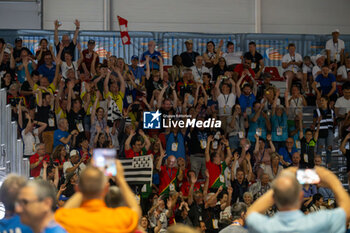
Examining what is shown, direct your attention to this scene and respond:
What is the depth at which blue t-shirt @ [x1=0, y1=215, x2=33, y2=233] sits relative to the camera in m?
3.52

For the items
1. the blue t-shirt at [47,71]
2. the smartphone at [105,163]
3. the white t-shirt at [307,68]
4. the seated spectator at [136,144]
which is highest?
the white t-shirt at [307,68]

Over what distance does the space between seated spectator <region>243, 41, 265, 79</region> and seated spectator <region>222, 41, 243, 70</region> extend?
0.18m

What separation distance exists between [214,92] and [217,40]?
3.01 meters

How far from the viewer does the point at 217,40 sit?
52.2 feet

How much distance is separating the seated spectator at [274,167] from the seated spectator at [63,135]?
149 inches

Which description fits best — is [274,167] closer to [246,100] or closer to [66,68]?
[246,100]

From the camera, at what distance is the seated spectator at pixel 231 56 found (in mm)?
14555

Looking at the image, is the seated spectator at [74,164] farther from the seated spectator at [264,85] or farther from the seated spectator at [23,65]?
the seated spectator at [264,85]

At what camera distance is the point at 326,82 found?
14180 mm

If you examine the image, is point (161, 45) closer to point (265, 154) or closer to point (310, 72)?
point (310, 72)

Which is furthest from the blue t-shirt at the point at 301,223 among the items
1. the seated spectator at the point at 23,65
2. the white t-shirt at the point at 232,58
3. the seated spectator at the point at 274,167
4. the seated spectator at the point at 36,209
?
the white t-shirt at the point at 232,58

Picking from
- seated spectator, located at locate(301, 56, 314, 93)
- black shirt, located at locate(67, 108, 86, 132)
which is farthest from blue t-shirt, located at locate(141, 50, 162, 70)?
seated spectator, located at locate(301, 56, 314, 93)

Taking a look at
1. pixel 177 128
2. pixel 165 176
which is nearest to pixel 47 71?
pixel 177 128

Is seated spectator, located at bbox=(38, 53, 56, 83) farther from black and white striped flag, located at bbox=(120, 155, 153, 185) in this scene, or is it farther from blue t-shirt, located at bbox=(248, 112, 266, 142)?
blue t-shirt, located at bbox=(248, 112, 266, 142)
